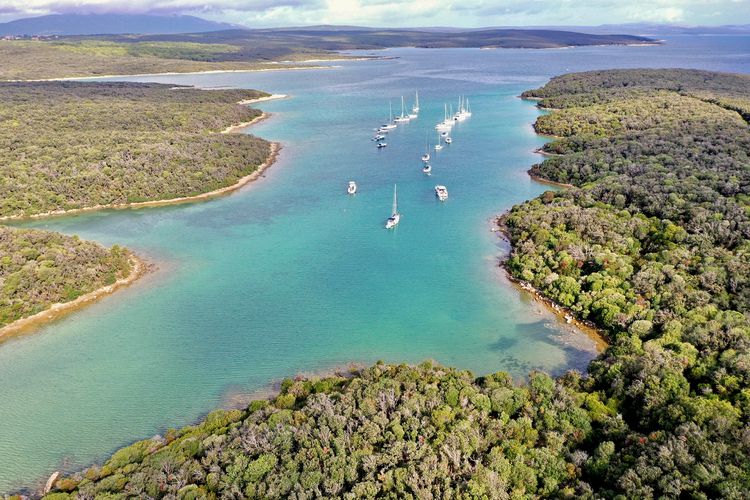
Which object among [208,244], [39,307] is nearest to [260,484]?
[39,307]

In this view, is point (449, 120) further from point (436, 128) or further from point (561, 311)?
point (561, 311)

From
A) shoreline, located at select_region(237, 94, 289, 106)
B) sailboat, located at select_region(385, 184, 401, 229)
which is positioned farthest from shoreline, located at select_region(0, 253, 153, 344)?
shoreline, located at select_region(237, 94, 289, 106)

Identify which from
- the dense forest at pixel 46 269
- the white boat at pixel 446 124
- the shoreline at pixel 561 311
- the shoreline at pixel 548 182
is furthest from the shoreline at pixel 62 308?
the white boat at pixel 446 124

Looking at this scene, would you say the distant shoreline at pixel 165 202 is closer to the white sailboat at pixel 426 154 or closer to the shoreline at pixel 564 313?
the white sailboat at pixel 426 154

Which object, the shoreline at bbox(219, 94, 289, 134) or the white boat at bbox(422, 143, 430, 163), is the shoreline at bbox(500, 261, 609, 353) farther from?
the shoreline at bbox(219, 94, 289, 134)

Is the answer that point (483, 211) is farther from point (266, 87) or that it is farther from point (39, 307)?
point (266, 87)

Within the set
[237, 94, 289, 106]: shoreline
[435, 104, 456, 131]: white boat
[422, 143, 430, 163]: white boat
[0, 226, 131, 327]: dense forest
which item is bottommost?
[0, 226, 131, 327]: dense forest
